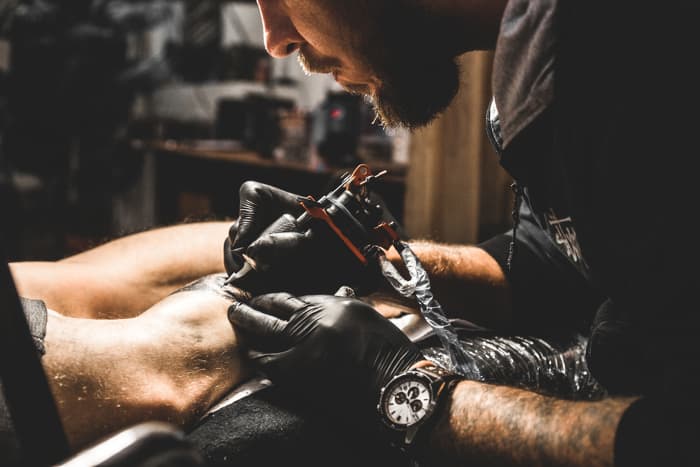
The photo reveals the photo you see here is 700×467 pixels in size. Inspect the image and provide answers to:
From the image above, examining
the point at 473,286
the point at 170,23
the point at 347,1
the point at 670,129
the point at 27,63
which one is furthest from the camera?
the point at 170,23

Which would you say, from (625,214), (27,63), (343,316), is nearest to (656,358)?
(625,214)

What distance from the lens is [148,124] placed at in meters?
4.43

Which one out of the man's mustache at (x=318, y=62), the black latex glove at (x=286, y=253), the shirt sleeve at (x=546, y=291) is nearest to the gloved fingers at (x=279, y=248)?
the black latex glove at (x=286, y=253)

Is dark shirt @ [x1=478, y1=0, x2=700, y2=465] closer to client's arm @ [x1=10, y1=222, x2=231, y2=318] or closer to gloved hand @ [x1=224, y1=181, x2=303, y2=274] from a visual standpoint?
gloved hand @ [x1=224, y1=181, x2=303, y2=274]

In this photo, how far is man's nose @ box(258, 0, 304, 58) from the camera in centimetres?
115

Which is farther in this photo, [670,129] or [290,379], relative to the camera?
[290,379]

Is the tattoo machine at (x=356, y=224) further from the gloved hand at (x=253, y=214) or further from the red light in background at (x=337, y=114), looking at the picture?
the red light in background at (x=337, y=114)

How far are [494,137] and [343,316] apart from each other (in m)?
0.49

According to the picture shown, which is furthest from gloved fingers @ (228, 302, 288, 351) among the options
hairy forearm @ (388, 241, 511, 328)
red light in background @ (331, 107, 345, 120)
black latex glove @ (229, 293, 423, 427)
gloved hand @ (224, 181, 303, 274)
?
red light in background @ (331, 107, 345, 120)

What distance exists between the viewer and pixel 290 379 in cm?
96

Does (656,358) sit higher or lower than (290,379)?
higher

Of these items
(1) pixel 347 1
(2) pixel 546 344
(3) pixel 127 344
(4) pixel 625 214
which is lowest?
(2) pixel 546 344

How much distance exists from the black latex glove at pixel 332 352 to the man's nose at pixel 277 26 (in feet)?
1.60

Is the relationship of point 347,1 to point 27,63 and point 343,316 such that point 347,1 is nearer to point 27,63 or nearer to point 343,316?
point 343,316
